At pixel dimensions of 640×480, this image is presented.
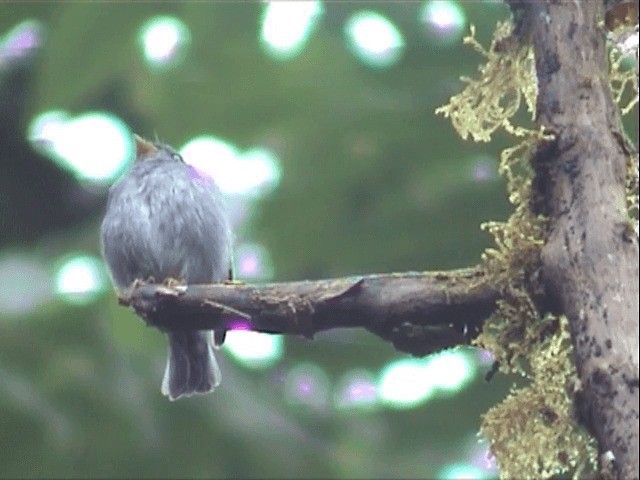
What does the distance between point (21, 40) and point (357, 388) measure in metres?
1.65

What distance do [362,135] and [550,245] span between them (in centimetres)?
206

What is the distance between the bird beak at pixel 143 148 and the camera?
4.80 metres

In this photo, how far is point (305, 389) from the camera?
497 centimetres

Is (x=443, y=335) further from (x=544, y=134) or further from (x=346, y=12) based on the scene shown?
(x=346, y=12)

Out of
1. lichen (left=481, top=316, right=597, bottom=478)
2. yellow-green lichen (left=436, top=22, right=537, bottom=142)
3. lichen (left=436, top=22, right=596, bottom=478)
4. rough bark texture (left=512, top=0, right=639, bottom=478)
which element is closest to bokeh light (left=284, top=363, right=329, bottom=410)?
yellow-green lichen (left=436, top=22, right=537, bottom=142)

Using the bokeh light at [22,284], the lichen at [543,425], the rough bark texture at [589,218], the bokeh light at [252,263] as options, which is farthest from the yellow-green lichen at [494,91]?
the bokeh light at [22,284]

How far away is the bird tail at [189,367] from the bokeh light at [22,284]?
0.39 m

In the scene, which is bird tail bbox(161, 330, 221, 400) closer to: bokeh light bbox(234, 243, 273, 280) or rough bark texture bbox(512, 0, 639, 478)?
bokeh light bbox(234, 243, 273, 280)

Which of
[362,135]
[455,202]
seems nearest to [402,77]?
[362,135]

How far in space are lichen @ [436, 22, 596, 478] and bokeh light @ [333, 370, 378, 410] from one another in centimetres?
228

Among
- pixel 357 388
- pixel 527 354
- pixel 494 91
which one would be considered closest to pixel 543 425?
pixel 527 354

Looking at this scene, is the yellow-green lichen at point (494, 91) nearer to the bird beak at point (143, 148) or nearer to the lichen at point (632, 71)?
the lichen at point (632, 71)

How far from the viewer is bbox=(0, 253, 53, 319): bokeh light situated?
13.9 feet

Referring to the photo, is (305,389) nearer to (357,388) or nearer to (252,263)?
(357,388)
